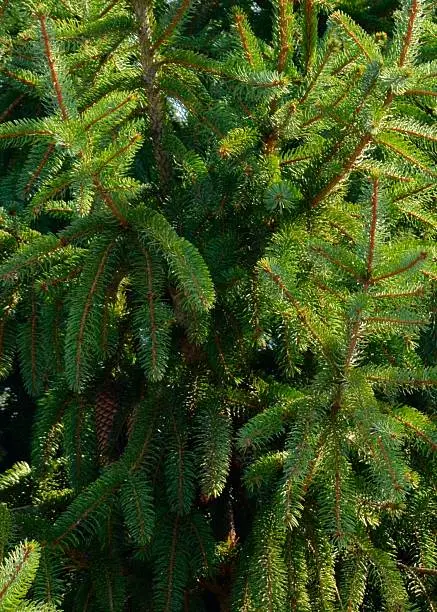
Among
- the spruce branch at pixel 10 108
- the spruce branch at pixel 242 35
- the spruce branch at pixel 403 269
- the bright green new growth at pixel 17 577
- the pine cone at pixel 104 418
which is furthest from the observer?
the spruce branch at pixel 10 108

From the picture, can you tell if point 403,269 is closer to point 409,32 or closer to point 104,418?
point 409,32

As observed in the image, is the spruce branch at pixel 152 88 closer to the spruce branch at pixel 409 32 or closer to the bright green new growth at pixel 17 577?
the spruce branch at pixel 409 32

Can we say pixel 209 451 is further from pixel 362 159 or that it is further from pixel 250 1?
pixel 250 1

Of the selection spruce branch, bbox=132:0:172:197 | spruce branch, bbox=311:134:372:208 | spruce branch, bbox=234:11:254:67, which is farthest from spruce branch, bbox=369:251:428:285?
spruce branch, bbox=132:0:172:197

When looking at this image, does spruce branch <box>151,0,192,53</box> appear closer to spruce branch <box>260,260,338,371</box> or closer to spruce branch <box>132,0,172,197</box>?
spruce branch <box>132,0,172,197</box>

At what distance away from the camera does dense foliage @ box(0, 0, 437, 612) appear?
164cm

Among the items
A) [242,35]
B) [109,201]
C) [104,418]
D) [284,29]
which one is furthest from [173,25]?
[104,418]

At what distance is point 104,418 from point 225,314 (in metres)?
0.42

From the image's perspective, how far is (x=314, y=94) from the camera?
185 centimetres

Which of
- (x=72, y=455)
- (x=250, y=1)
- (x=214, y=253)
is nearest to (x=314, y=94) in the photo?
(x=214, y=253)

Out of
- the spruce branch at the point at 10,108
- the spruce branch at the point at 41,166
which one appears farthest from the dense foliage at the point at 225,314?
the spruce branch at the point at 10,108

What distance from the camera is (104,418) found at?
2.06 metres

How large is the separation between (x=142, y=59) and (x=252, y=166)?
16.8 inches

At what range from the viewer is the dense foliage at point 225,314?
64.6 inches
